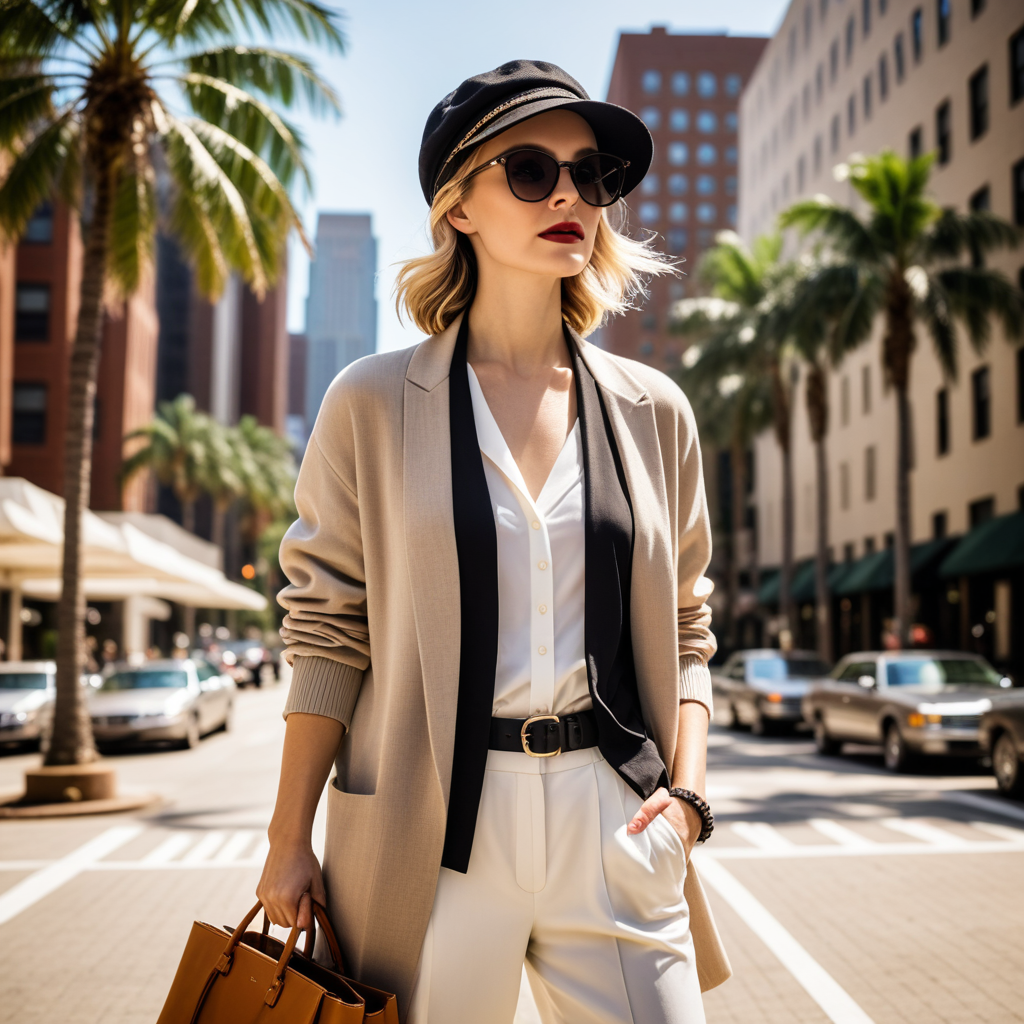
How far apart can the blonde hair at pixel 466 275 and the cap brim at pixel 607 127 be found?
0.09 metres

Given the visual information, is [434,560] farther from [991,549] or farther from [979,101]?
[979,101]

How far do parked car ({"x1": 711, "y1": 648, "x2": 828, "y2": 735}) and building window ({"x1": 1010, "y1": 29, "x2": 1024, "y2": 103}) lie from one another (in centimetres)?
1477

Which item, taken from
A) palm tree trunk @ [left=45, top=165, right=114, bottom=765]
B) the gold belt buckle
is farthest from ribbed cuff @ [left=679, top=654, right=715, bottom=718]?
palm tree trunk @ [left=45, top=165, right=114, bottom=765]

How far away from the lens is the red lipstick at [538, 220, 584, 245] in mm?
2258

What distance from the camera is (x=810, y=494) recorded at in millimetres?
51156

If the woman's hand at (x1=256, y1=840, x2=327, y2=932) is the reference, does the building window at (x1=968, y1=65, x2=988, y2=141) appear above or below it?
above

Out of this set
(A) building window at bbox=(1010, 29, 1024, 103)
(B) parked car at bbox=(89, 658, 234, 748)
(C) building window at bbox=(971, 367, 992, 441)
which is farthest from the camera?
(C) building window at bbox=(971, 367, 992, 441)

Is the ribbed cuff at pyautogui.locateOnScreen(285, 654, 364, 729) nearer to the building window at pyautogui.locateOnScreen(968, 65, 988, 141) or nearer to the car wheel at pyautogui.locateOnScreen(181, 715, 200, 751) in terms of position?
the car wheel at pyautogui.locateOnScreen(181, 715, 200, 751)

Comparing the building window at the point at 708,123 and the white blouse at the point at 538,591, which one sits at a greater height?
the building window at the point at 708,123

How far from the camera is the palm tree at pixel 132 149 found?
12727 millimetres

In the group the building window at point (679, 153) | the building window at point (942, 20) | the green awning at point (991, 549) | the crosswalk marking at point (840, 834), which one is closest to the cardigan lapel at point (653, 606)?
the crosswalk marking at point (840, 834)

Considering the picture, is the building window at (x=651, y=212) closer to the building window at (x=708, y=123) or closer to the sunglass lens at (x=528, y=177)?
the building window at (x=708, y=123)

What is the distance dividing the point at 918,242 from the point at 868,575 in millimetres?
14594

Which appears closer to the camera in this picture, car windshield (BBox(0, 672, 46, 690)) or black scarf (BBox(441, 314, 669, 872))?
black scarf (BBox(441, 314, 669, 872))
